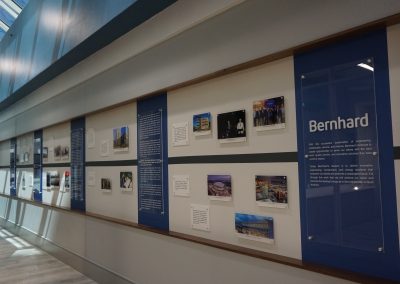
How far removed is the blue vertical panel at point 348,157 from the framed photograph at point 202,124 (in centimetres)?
103

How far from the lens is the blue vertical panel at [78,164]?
230 inches

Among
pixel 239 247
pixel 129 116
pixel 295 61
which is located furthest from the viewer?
pixel 129 116

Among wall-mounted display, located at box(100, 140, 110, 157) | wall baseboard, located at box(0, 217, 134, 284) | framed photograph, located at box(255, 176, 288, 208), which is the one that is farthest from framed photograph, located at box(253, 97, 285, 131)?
wall-mounted display, located at box(100, 140, 110, 157)

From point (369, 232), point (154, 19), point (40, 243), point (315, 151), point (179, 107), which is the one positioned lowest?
point (40, 243)

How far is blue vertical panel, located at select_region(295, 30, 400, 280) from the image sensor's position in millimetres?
2094

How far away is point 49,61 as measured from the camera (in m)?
5.76

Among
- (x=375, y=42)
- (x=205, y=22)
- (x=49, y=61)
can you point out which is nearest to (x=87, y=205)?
(x=49, y=61)

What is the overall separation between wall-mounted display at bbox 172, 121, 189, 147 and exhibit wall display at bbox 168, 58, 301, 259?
2.2 inches

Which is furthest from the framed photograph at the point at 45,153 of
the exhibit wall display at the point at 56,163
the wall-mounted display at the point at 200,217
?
the wall-mounted display at the point at 200,217

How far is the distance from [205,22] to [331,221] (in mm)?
2115

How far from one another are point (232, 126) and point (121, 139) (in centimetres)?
221

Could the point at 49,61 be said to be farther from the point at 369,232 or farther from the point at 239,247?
the point at 369,232

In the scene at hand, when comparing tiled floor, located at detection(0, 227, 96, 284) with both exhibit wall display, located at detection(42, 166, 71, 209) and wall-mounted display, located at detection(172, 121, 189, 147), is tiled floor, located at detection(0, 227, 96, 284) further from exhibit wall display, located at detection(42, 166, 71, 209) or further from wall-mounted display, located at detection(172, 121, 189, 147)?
wall-mounted display, located at detection(172, 121, 189, 147)

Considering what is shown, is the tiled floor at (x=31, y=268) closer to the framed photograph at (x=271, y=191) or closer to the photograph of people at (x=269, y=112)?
the framed photograph at (x=271, y=191)
